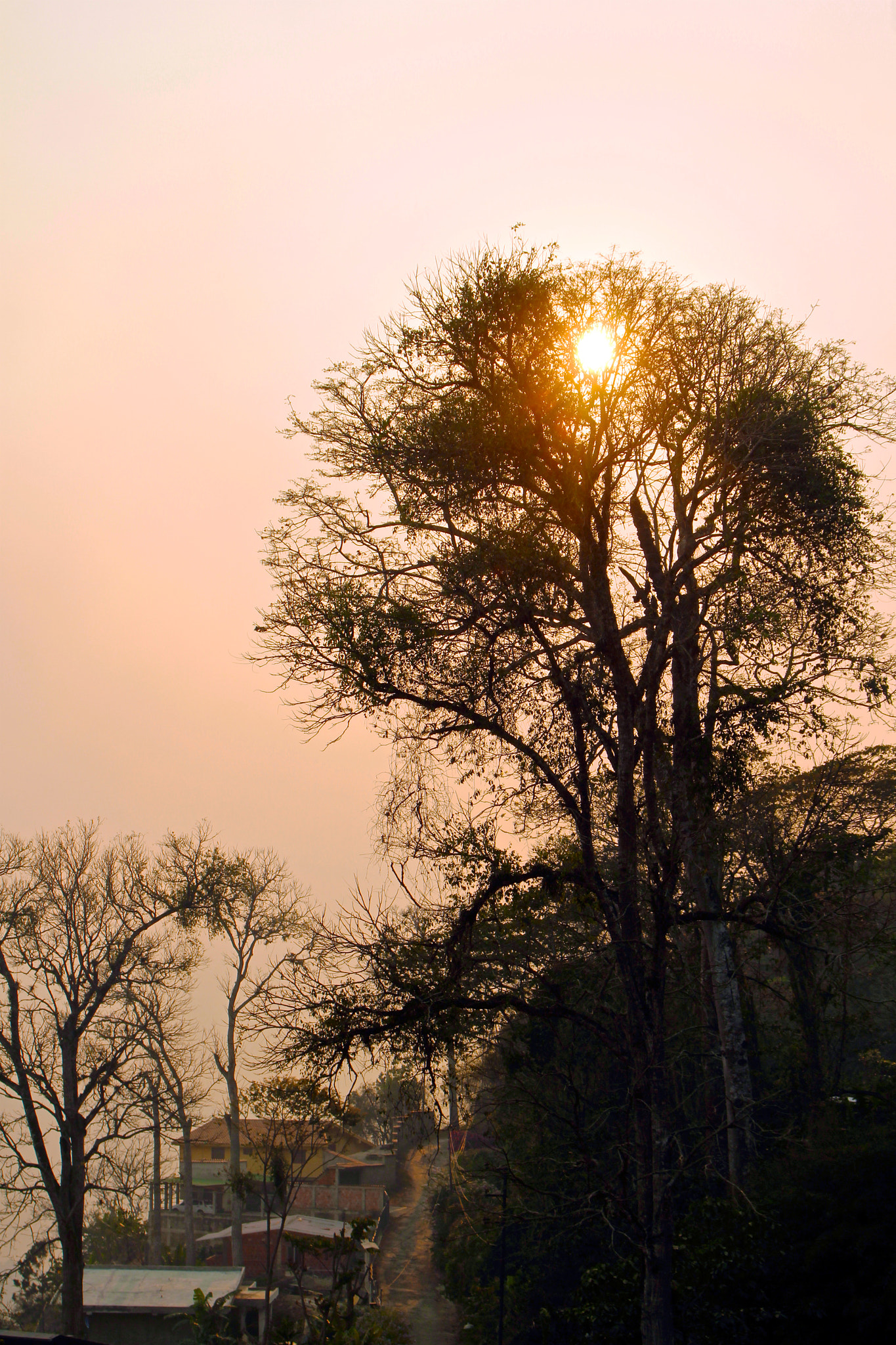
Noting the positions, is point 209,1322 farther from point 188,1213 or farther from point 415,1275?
point 188,1213

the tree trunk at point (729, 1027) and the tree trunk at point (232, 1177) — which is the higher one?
the tree trunk at point (729, 1027)

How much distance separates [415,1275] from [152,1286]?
10889 millimetres

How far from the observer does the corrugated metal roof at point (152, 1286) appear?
25.2 metres

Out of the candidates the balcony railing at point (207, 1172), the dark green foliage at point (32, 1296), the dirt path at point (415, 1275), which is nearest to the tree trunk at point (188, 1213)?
the dark green foliage at point (32, 1296)

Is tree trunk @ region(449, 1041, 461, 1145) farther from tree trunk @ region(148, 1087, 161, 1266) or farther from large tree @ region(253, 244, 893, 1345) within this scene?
tree trunk @ region(148, 1087, 161, 1266)

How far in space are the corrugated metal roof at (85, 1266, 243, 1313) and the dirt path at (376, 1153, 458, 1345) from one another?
17.6 ft

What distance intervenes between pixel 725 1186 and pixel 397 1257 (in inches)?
1060

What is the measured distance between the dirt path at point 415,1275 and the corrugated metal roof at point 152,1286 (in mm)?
5365

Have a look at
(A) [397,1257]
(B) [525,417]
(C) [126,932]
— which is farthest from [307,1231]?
(B) [525,417]

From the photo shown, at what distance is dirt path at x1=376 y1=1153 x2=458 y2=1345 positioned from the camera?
26062mm

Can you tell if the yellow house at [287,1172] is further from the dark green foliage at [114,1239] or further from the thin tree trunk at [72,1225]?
the thin tree trunk at [72,1225]

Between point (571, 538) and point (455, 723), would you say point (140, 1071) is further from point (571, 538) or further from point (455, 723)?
point (571, 538)

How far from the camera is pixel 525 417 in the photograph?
34.9ft

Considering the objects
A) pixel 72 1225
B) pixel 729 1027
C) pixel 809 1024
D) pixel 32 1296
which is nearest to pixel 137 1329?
pixel 72 1225
